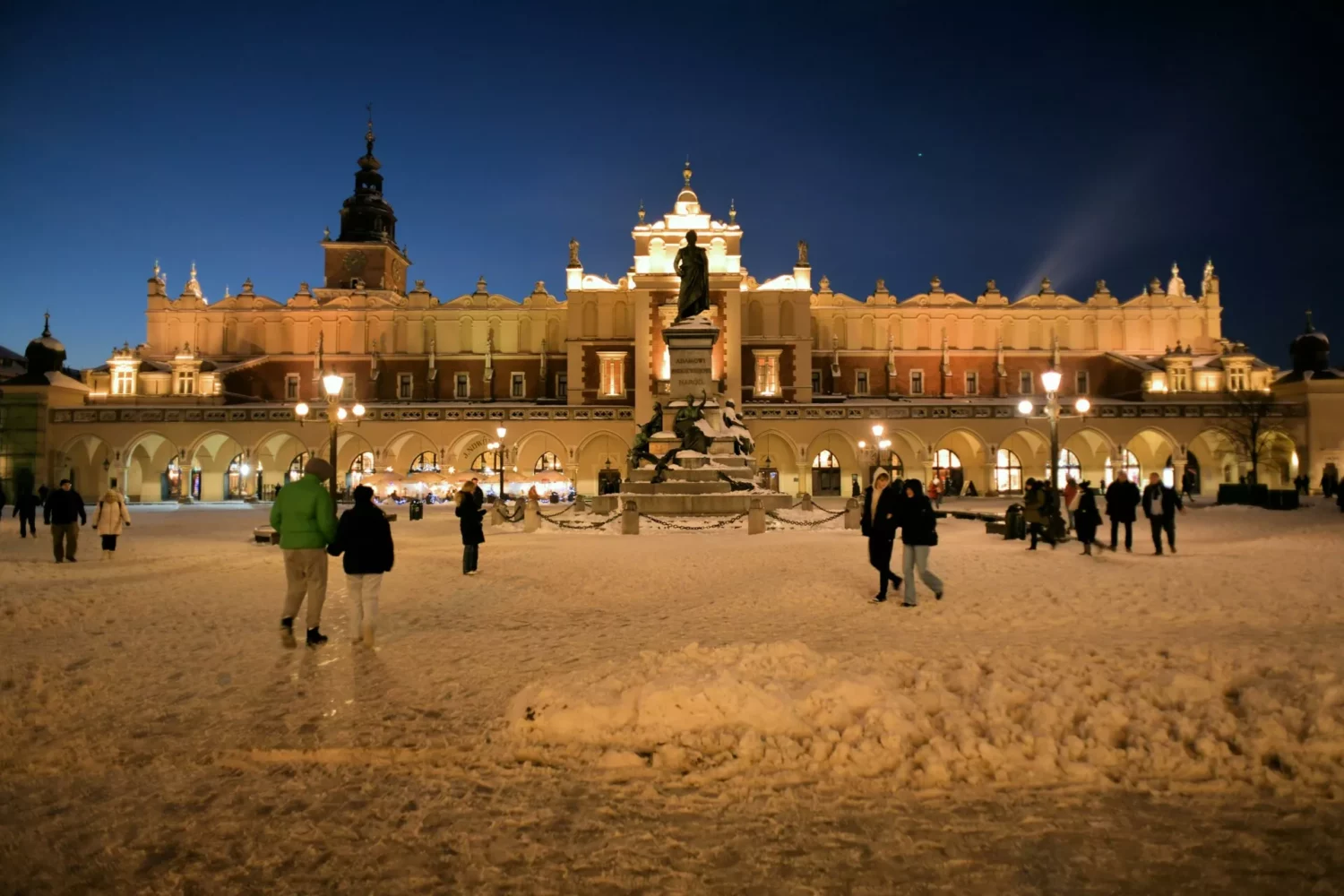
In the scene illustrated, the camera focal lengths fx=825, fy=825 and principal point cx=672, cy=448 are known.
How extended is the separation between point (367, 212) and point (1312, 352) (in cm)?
6623

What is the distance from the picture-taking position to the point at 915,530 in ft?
30.8

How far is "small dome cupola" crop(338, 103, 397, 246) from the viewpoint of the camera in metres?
67.1

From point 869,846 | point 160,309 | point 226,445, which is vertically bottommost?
point 869,846

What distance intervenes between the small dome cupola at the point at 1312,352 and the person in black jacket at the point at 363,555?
54.6m

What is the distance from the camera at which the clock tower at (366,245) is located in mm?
65875

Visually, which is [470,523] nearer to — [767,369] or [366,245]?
[767,369]

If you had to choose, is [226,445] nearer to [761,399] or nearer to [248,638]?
[761,399]

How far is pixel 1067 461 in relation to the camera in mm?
48625

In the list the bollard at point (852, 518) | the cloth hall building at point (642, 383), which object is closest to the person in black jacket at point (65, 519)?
the bollard at point (852, 518)

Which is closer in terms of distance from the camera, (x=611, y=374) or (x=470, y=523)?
(x=470, y=523)

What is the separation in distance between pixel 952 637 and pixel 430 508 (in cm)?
3175

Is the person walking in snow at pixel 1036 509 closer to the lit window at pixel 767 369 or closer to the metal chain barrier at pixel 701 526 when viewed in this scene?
the metal chain barrier at pixel 701 526

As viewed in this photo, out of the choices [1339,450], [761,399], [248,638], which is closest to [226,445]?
[761,399]

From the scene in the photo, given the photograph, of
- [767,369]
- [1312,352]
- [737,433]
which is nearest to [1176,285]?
[1312,352]
